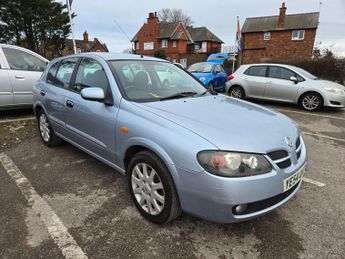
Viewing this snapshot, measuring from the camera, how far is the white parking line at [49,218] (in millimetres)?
2309

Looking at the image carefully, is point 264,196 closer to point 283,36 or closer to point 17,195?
point 17,195

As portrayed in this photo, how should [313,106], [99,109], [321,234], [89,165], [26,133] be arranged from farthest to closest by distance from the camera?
1. [313,106]
2. [26,133]
3. [89,165]
4. [99,109]
5. [321,234]

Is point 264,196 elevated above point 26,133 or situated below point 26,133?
above

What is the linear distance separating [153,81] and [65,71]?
1.61 metres

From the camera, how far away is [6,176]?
3697mm

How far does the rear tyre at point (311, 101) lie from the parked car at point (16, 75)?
25.2ft

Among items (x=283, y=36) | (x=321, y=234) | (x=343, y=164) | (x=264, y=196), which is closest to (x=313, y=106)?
(x=343, y=164)

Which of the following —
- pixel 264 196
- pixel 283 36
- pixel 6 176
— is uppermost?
pixel 283 36

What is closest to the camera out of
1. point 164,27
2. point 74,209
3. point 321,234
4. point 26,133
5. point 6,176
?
point 321,234

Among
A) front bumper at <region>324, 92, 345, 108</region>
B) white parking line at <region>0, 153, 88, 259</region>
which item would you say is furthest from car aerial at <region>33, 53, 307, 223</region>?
front bumper at <region>324, 92, 345, 108</region>

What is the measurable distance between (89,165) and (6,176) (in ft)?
3.53

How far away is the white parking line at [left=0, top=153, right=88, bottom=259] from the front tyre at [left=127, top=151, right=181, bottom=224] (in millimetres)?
699

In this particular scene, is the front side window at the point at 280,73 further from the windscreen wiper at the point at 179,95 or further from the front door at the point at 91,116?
the front door at the point at 91,116

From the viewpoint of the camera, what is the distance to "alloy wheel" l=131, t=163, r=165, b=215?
8.28 feet
